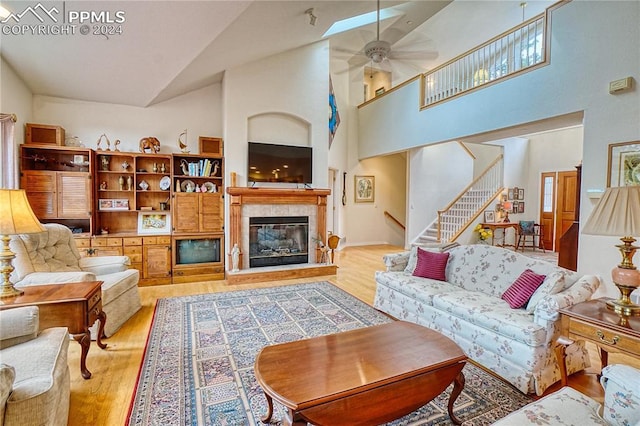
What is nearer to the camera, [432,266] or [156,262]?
[432,266]

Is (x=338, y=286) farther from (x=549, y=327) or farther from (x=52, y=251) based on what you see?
(x=52, y=251)

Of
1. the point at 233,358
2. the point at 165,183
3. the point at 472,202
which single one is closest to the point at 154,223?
the point at 165,183

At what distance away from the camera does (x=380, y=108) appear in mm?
7914

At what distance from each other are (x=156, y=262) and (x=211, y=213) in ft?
3.68

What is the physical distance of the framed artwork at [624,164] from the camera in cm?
341

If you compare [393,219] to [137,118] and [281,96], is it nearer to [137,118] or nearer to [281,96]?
[281,96]

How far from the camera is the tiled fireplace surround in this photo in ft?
16.5

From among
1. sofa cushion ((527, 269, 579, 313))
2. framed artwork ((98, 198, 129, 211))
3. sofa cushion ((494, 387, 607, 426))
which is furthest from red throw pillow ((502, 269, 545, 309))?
framed artwork ((98, 198, 129, 211))

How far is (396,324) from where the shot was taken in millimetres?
2289

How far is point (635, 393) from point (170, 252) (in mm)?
5155

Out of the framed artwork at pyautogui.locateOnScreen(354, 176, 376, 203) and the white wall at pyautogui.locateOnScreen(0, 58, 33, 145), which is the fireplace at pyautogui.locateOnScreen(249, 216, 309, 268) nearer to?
the white wall at pyautogui.locateOnScreen(0, 58, 33, 145)

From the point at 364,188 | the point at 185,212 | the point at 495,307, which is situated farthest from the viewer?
the point at 364,188

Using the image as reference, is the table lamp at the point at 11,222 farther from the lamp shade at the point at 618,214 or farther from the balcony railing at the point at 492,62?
the balcony railing at the point at 492,62

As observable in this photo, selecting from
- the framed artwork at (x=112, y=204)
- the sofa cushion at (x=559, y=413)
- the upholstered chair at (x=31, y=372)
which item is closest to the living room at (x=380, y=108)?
the upholstered chair at (x=31, y=372)
